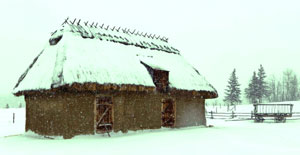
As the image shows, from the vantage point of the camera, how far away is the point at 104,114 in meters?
16.3

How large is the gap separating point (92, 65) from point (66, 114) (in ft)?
9.23

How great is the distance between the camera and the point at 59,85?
1448 cm

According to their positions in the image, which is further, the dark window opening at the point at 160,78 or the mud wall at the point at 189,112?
the mud wall at the point at 189,112

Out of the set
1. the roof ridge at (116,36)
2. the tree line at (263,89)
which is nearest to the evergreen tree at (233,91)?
the tree line at (263,89)

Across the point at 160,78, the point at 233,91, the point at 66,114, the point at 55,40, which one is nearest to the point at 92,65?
the point at 66,114

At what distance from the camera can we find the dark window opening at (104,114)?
1631 centimetres

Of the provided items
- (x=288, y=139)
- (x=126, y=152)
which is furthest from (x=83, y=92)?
(x=288, y=139)

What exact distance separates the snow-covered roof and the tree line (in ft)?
140

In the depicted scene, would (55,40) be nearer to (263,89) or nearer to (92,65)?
(92,65)

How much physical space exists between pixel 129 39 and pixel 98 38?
113 inches

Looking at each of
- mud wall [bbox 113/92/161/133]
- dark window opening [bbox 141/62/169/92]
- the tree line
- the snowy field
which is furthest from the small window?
the tree line

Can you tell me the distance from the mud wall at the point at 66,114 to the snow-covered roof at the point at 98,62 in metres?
0.94

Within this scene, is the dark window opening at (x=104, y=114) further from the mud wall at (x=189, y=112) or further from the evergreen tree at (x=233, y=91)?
the evergreen tree at (x=233, y=91)

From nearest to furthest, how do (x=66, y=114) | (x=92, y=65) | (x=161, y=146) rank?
(x=161, y=146) → (x=66, y=114) → (x=92, y=65)
